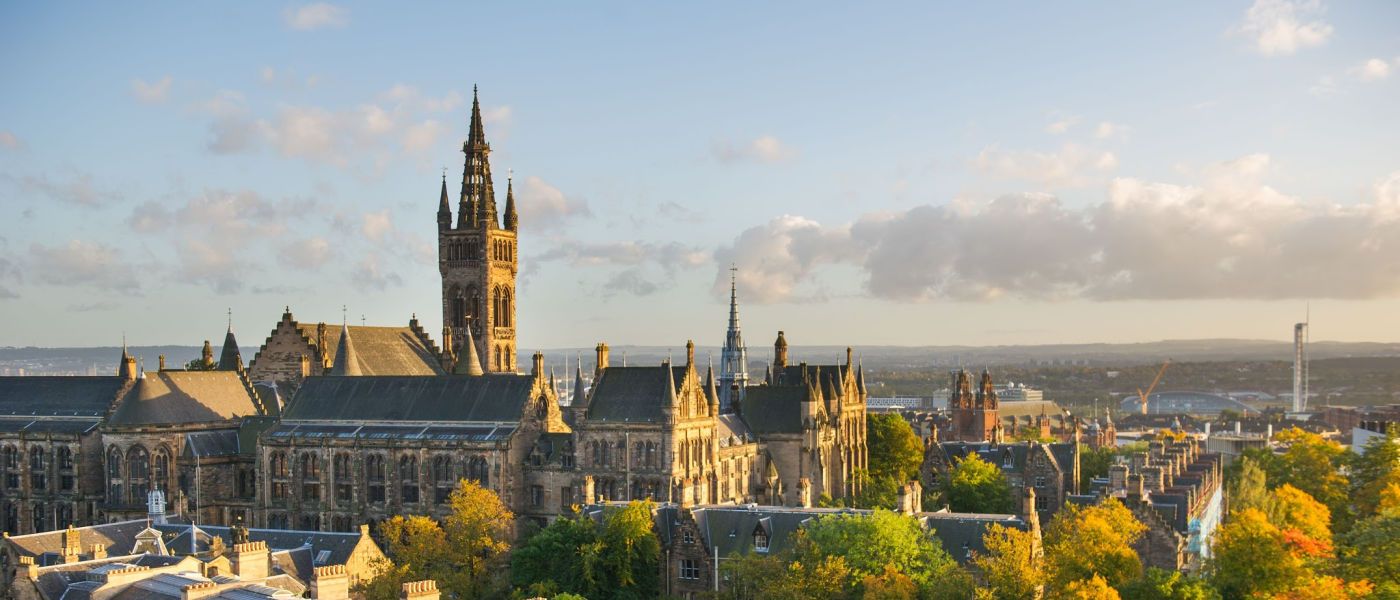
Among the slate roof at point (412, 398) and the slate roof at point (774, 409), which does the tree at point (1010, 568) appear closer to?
the slate roof at point (412, 398)

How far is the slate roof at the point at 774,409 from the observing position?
417ft

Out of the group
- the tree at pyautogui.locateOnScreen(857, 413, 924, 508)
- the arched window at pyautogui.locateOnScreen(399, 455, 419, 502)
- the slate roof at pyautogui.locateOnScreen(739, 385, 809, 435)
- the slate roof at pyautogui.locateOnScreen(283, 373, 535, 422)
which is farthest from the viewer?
the tree at pyautogui.locateOnScreen(857, 413, 924, 508)

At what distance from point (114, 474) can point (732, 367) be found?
55.7m

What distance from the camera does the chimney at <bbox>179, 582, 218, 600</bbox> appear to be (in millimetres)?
58062

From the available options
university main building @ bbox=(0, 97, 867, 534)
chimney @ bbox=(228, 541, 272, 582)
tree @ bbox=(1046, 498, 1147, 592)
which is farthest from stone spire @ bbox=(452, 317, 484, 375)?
tree @ bbox=(1046, 498, 1147, 592)

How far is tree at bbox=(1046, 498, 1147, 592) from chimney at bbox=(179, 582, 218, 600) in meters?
40.1

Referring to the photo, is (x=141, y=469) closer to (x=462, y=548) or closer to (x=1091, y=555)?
(x=462, y=548)

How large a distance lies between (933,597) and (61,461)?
87.7 m

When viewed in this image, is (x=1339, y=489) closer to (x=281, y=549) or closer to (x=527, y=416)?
(x=527, y=416)

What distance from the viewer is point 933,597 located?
247 ft

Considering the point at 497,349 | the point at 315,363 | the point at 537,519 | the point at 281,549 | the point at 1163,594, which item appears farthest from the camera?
the point at 497,349

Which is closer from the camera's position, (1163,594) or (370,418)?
(1163,594)

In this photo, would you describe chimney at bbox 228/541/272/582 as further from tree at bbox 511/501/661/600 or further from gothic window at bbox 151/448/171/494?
gothic window at bbox 151/448/171/494

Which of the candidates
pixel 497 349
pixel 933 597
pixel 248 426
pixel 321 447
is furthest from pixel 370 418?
pixel 933 597
